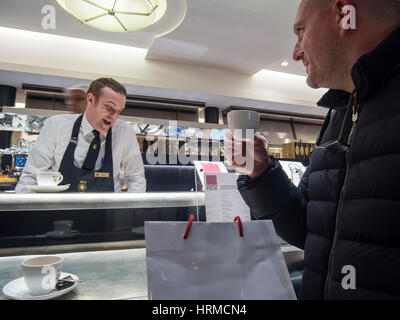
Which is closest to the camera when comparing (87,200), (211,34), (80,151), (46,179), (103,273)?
(103,273)

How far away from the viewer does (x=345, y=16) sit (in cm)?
76

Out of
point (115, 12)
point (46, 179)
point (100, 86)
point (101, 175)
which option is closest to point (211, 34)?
point (115, 12)

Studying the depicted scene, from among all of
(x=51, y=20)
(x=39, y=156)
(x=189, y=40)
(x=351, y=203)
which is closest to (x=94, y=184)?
(x=39, y=156)

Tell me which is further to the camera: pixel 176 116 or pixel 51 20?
pixel 176 116

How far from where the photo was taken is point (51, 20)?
3.49 metres

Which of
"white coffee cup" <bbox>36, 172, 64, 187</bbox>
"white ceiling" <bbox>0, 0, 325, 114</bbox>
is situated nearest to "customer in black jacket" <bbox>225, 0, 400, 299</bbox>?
"white coffee cup" <bbox>36, 172, 64, 187</bbox>

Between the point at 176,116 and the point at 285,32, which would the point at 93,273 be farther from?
the point at 176,116

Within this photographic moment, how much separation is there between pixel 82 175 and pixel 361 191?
1.77m

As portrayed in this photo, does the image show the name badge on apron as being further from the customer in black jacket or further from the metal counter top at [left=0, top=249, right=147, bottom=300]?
the customer in black jacket

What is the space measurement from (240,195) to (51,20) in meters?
3.90

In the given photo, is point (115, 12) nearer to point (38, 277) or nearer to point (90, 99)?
point (90, 99)

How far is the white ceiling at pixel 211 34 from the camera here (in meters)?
3.36

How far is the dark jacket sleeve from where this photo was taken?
86cm

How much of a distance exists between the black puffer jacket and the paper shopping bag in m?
0.20
